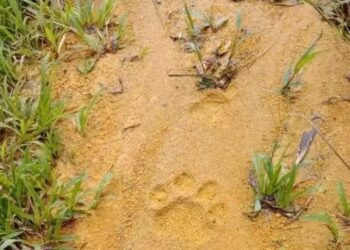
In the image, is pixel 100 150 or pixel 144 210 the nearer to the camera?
pixel 144 210

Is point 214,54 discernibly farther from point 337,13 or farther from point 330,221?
point 330,221

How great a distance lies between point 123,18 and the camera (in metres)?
2.44

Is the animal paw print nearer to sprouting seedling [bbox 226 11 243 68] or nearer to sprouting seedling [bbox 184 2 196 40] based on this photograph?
sprouting seedling [bbox 226 11 243 68]

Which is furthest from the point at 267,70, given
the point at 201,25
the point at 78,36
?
the point at 78,36

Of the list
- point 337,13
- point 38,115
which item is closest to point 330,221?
point 337,13

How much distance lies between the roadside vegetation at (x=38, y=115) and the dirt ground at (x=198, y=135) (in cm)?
6

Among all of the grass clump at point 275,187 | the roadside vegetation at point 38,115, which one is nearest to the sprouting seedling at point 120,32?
the roadside vegetation at point 38,115

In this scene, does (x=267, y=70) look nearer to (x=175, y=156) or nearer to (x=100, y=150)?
(x=175, y=156)

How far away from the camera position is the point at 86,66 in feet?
7.71

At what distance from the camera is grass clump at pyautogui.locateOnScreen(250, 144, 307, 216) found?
6.01 ft

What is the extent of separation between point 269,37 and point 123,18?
0.63m

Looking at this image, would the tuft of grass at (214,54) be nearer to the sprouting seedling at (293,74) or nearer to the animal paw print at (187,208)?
the sprouting seedling at (293,74)

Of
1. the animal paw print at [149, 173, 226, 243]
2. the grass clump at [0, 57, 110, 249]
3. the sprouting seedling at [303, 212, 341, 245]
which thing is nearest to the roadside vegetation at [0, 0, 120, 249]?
the grass clump at [0, 57, 110, 249]

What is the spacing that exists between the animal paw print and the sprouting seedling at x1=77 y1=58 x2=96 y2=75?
648mm
